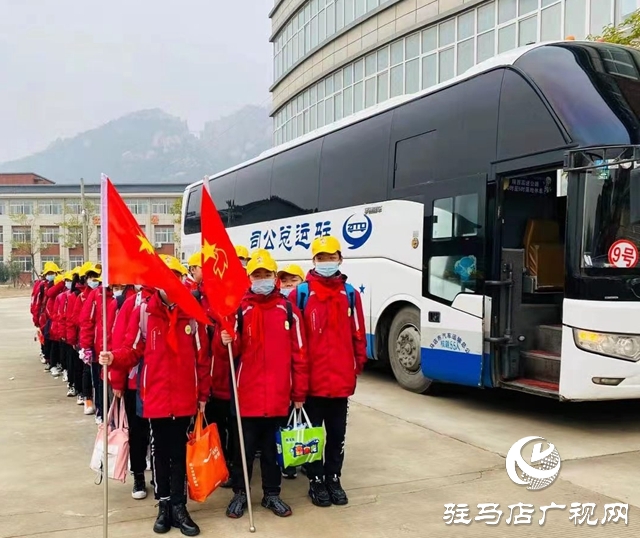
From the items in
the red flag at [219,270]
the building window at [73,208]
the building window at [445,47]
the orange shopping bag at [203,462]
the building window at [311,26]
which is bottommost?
the orange shopping bag at [203,462]

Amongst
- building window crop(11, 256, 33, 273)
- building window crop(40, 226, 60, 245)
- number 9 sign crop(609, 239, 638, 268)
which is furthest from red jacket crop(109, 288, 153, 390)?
building window crop(11, 256, 33, 273)

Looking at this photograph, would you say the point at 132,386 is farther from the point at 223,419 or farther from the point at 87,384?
the point at 87,384

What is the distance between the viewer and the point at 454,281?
7258mm

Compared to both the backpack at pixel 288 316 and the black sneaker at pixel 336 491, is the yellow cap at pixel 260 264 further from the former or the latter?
the black sneaker at pixel 336 491

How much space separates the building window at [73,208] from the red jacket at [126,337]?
221 feet

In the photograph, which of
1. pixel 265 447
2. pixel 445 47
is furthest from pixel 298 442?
pixel 445 47

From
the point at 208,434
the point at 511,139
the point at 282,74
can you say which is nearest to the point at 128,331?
the point at 208,434

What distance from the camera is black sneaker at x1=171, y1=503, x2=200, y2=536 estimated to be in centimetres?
388

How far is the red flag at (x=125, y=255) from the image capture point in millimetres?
3658

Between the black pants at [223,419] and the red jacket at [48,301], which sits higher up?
the red jacket at [48,301]

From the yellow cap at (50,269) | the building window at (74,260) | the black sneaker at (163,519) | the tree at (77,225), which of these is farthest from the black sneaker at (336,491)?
the building window at (74,260)

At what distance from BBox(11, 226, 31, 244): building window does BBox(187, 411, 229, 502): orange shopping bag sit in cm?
7250

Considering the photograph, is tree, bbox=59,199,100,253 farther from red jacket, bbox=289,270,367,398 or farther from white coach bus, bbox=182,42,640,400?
red jacket, bbox=289,270,367,398

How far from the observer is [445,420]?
269 inches
